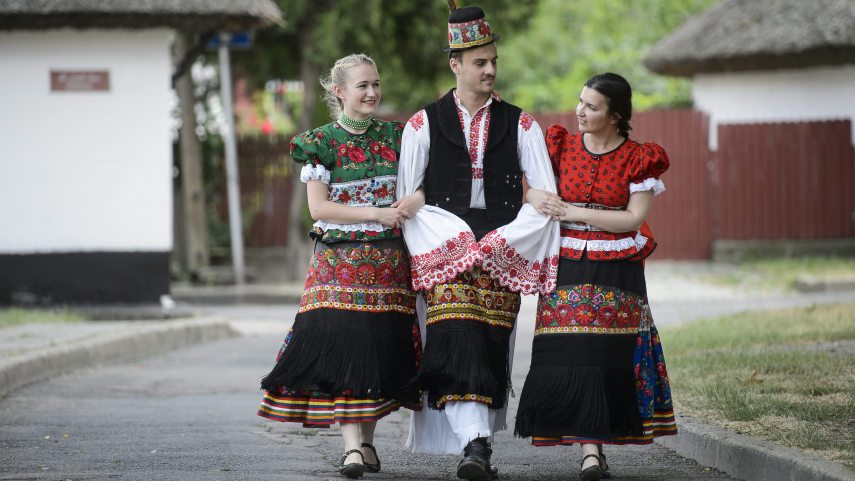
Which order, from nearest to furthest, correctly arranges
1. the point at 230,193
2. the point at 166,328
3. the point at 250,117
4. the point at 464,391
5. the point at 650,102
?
the point at 464,391
the point at 166,328
the point at 230,193
the point at 650,102
the point at 250,117

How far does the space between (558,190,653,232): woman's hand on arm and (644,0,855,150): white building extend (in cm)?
1581

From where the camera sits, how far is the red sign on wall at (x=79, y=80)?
49.3 feet

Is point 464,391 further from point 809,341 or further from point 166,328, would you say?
point 166,328

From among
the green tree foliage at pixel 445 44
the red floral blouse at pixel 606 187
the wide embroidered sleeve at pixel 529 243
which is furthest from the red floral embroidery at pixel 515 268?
the green tree foliage at pixel 445 44

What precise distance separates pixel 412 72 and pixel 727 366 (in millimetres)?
13154

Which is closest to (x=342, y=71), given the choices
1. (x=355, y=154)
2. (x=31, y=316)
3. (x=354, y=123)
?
(x=354, y=123)

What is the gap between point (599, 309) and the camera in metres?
6.32

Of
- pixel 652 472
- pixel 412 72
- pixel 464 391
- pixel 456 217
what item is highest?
pixel 412 72

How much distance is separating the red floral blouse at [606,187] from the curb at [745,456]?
37.2 inches

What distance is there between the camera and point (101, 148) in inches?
594

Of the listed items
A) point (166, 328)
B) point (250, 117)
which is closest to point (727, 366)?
point (166, 328)

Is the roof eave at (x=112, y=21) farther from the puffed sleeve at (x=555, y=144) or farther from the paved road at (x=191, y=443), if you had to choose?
the puffed sleeve at (x=555, y=144)

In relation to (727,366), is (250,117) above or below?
above

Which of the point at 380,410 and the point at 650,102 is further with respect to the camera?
the point at 650,102
